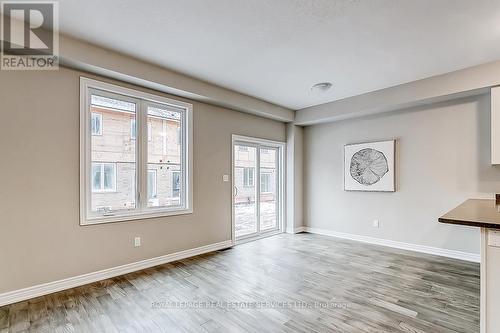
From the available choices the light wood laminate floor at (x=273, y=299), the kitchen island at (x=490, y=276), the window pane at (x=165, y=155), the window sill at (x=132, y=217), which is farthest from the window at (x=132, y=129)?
the kitchen island at (x=490, y=276)

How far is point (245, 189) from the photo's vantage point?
527 centimetres

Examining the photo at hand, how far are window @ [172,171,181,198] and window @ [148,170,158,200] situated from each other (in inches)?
12.0

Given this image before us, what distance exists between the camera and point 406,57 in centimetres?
329

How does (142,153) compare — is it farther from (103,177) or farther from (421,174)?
(421,174)

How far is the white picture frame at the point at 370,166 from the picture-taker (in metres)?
4.75

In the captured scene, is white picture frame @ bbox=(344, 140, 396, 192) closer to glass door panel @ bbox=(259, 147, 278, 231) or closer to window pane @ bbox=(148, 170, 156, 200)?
glass door panel @ bbox=(259, 147, 278, 231)

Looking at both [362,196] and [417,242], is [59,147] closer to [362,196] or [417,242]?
[362,196]

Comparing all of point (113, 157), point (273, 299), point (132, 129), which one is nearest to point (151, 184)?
point (113, 157)

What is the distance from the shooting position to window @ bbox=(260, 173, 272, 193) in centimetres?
561

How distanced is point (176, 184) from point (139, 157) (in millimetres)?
755

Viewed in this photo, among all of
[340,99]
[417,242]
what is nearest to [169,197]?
[340,99]

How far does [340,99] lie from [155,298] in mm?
4471

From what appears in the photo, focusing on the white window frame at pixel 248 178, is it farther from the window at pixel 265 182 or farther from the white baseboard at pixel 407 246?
the white baseboard at pixel 407 246

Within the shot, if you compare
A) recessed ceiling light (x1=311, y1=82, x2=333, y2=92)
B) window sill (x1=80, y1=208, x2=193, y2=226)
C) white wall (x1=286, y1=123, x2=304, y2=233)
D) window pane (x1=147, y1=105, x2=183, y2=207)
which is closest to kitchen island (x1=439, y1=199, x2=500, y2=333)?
recessed ceiling light (x1=311, y1=82, x2=333, y2=92)
